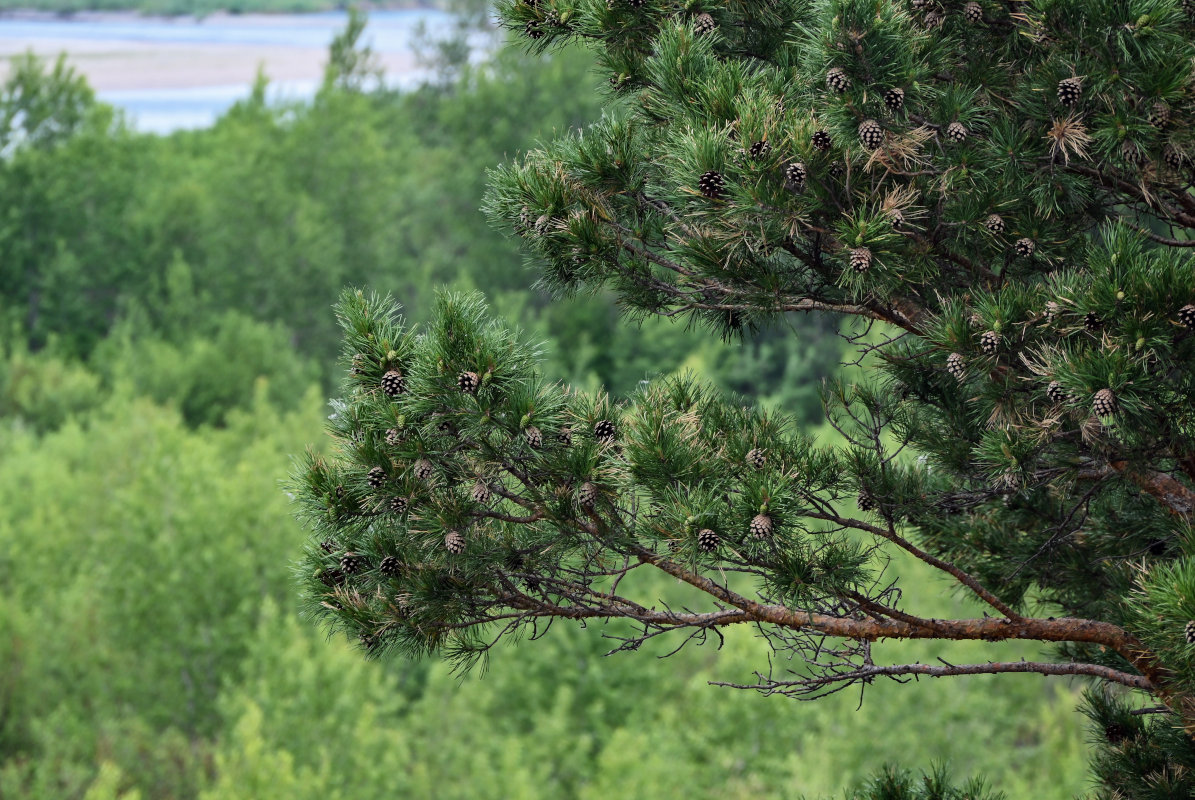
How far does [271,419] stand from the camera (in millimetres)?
36000

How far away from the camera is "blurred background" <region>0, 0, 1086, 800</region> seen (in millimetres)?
22234

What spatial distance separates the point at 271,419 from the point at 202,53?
3249 centimetres

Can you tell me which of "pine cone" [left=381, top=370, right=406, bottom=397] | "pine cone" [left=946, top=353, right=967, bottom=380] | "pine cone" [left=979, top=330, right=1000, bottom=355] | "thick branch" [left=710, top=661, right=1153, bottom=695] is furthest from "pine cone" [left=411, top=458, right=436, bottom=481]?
"pine cone" [left=979, top=330, right=1000, bottom=355]

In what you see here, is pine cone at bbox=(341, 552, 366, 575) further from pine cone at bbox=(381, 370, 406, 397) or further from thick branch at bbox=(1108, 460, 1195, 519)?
thick branch at bbox=(1108, 460, 1195, 519)

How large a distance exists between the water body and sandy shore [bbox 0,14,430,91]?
46 mm

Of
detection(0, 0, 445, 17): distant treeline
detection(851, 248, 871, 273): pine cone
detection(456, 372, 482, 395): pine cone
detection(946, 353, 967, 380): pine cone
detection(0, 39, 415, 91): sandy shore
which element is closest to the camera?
detection(456, 372, 482, 395): pine cone

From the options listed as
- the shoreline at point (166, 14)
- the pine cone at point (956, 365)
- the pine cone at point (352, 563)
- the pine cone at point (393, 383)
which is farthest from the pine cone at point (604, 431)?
the shoreline at point (166, 14)

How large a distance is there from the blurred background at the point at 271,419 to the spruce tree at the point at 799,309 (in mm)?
518

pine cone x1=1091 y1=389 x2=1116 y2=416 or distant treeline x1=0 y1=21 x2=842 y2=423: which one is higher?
distant treeline x1=0 y1=21 x2=842 y2=423

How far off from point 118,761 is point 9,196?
99.6 feet

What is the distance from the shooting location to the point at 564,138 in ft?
18.6

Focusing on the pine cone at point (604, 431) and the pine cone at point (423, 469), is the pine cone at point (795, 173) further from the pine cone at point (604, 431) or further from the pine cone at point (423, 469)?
the pine cone at point (423, 469)

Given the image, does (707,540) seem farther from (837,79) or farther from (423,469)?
(837,79)

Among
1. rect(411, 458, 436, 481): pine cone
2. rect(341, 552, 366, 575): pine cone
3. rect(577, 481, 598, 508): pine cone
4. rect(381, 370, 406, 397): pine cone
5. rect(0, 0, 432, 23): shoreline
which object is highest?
rect(0, 0, 432, 23): shoreline
